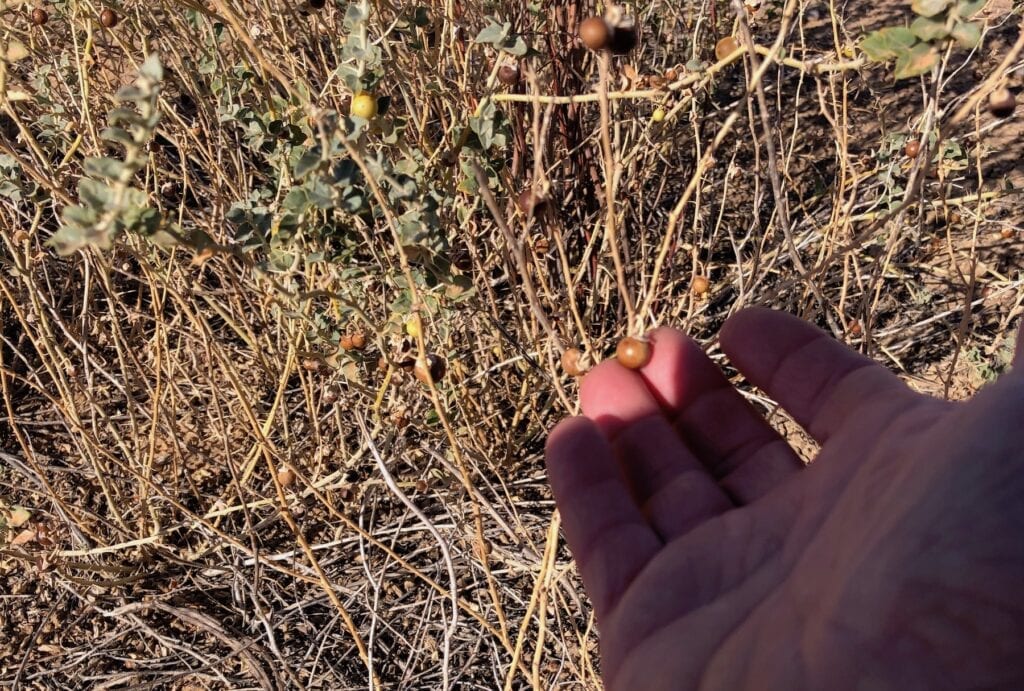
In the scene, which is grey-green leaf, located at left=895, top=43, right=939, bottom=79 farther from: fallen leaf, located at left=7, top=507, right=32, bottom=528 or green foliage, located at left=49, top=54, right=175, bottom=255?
fallen leaf, located at left=7, top=507, right=32, bottom=528

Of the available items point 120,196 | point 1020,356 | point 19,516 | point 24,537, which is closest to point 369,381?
point 19,516

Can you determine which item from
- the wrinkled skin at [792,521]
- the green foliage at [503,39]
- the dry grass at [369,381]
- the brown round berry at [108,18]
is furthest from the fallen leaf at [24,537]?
the green foliage at [503,39]

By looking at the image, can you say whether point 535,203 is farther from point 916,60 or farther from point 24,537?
point 24,537

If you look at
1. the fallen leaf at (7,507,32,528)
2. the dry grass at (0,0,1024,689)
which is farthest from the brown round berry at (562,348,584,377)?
the fallen leaf at (7,507,32,528)

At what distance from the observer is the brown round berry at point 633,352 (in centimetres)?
101

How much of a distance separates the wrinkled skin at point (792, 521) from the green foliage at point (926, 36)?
13.3 inches

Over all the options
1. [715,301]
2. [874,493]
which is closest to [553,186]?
[715,301]

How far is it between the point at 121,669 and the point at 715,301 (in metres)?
1.54

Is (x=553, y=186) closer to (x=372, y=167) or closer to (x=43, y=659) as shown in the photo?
(x=372, y=167)

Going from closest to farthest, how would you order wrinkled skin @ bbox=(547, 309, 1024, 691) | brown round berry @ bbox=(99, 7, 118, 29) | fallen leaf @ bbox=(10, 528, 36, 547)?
wrinkled skin @ bbox=(547, 309, 1024, 691) → brown round berry @ bbox=(99, 7, 118, 29) → fallen leaf @ bbox=(10, 528, 36, 547)

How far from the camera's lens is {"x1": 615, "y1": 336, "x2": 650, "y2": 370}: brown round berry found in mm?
1008

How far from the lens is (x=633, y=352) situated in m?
1.02

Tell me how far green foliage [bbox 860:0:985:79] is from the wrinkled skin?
1.11ft

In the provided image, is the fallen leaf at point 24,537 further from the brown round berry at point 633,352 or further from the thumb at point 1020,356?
the thumb at point 1020,356
